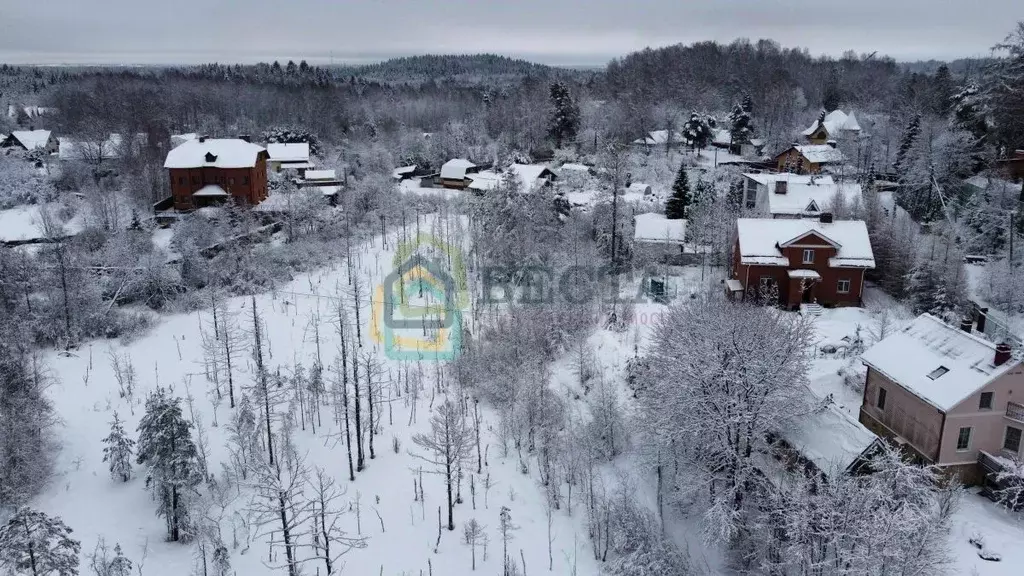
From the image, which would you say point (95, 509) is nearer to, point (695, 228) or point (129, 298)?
point (129, 298)

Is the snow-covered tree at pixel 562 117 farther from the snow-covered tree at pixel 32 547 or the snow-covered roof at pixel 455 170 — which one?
the snow-covered tree at pixel 32 547

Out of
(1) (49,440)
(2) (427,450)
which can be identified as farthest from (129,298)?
(2) (427,450)

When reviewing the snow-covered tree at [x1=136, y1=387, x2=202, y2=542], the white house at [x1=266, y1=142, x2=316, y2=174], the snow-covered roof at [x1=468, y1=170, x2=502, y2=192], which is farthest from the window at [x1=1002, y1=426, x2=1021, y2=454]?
the white house at [x1=266, y1=142, x2=316, y2=174]

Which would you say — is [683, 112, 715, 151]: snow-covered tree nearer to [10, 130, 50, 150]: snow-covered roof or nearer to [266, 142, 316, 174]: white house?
[266, 142, 316, 174]: white house

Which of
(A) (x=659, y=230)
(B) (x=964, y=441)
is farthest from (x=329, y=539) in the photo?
(A) (x=659, y=230)

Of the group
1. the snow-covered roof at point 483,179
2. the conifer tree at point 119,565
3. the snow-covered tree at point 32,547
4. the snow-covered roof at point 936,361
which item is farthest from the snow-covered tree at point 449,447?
the snow-covered roof at point 483,179

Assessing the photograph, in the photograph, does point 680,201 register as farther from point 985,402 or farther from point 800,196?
point 985,402

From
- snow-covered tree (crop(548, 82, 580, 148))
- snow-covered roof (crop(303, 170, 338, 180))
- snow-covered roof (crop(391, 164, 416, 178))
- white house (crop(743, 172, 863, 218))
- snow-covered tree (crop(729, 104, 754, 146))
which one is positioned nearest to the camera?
white house (crop(743, 172, 863, 218))
